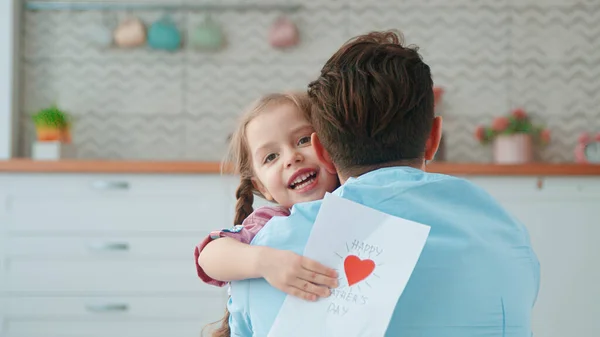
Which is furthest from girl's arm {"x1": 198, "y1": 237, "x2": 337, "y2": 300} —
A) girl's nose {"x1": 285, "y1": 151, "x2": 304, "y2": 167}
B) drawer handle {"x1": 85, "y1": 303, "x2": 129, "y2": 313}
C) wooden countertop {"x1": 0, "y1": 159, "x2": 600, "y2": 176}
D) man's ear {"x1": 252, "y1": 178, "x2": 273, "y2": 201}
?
drawer handle {"x1": 85, "y1": 303, "x2": 129, "y2": 313}

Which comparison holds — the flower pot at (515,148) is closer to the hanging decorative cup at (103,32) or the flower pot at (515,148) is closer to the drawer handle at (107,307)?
the drawer handle at (107,307)

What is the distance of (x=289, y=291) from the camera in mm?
852

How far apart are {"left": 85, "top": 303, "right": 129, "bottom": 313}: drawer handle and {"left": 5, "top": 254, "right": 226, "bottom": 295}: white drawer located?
5 cm

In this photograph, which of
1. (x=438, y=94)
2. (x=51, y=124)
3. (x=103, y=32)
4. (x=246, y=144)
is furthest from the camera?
(x=103, y=32)

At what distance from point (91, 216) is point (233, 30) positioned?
1308 mm

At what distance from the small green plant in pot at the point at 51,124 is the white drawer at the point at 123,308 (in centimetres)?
81

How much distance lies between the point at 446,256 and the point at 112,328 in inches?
103

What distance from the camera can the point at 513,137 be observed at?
375 centimetres

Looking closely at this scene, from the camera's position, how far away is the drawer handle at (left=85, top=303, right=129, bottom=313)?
321 cm

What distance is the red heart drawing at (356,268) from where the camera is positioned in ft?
2.62

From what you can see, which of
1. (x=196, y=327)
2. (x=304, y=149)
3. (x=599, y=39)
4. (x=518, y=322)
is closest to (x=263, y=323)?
(x=518, y=322)

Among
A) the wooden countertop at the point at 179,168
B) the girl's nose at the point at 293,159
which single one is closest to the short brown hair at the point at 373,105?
the girl's nose at the point at 293,159

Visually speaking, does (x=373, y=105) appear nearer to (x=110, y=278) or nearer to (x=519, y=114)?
(x=110, y=278)

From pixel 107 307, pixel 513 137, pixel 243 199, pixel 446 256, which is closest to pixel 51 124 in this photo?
pixel 107 307
